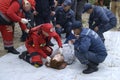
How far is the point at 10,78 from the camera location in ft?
17.3

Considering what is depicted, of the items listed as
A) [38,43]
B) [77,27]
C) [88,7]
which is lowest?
[38,43]

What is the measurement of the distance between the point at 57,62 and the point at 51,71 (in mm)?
177

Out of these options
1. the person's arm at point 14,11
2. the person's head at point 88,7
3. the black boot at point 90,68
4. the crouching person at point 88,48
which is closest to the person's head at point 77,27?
the crouching person at point 88,48

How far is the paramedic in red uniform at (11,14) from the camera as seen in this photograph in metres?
5.95

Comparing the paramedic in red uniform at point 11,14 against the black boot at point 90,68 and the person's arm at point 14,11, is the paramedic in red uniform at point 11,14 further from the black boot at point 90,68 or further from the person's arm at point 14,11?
the black boot at point 90,68

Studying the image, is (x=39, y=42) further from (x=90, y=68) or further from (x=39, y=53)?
(x=90, y=68)

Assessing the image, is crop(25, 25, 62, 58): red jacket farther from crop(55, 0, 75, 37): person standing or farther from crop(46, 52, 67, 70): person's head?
crop(55, 0, 75, 37): person standing

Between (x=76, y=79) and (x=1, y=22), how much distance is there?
183 centimetres

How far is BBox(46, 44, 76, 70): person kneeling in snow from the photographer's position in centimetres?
565

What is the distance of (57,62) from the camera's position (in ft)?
18.4

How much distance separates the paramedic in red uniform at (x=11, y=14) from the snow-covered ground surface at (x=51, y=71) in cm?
28

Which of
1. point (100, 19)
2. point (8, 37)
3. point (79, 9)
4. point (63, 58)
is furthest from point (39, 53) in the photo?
point (79, 9)

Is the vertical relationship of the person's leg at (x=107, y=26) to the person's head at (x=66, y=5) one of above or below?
below

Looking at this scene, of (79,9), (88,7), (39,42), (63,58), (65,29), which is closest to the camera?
(63,58)
